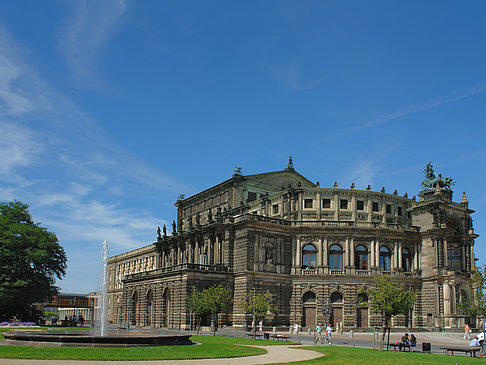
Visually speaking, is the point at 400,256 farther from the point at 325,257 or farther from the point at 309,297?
the point at 309,297

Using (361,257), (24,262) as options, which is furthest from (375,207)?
(24,262)

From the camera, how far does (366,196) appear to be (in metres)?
79.2

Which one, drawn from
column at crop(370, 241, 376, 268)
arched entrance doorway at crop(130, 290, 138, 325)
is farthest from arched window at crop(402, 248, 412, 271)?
arched entrance doorway at crop(130, 290, 138, 325)

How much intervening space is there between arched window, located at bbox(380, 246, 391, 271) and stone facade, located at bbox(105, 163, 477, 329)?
0.15 metres

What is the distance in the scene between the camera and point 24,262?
68625 millimetres

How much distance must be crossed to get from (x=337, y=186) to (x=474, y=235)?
21876 mm

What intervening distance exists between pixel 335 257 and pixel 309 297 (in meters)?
6.62

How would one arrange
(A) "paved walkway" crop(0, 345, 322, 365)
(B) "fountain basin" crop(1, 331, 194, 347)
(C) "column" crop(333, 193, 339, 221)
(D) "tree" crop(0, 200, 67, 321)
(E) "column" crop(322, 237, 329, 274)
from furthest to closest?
1. (C) "column" crop(333, 193, 339, 221)
2. (E) "column" crop(322, 237, 329, 274)
3. (D) "tree" crop(0, 200, 67, 321)
4. (B) "fountain basin" crop(1, 331, 194, 347)
5. (A) "paved walkway" crop(0, 345, 322, 365)

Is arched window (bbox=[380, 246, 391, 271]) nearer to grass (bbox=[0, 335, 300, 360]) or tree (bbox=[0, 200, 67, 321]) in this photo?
tree (bbox=[0, 200, 67, 321])

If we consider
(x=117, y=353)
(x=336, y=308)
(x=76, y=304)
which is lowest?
(x=76, y=304)

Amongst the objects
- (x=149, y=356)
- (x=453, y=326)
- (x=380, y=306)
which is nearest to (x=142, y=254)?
(x=453, y=326)

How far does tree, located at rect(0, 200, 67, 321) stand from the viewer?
218ft

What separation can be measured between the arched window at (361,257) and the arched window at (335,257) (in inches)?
87.7

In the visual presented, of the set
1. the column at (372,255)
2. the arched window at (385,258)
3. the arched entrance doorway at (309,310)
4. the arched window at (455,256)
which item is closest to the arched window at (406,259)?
the arched window at (385,258)
